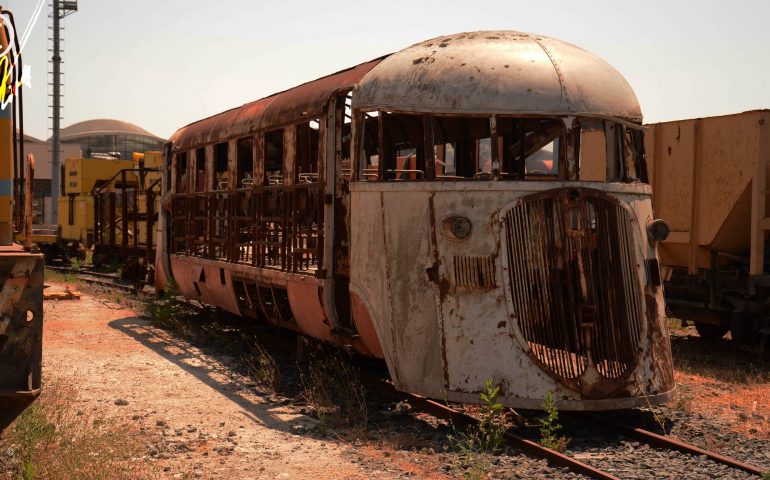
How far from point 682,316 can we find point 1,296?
10.4 meters

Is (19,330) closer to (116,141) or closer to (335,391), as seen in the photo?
(335,391)

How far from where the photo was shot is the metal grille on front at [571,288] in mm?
7410

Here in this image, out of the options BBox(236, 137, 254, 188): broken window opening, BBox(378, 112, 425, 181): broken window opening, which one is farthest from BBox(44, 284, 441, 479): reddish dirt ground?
BBox(378, 112, 425, 181): broken window opening

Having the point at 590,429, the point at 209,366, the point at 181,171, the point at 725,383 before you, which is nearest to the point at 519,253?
the point at 590,429

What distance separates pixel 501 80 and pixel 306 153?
3167mm

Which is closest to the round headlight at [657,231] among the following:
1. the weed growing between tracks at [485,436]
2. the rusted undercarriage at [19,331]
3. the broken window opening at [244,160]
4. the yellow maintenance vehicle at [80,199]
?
the weed growing between tracks at [485,436]

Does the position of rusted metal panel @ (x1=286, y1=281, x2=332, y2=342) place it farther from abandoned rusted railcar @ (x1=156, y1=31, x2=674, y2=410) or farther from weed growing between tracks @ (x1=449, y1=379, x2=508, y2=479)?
weed growing between tracks @ (x1=449, y1=379, x2=508, y2=479)

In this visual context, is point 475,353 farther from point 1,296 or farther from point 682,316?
point 682,316

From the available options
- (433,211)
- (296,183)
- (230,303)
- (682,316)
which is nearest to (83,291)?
(230,303)

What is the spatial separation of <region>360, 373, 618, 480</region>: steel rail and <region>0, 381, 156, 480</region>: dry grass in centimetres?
250

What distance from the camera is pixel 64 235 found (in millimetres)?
29375

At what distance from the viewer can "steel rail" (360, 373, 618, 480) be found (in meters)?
6.34

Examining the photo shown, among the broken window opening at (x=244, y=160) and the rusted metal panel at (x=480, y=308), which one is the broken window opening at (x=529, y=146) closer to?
the rusted metal panel at (x=480, y=308)

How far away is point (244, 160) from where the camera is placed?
1247cm
